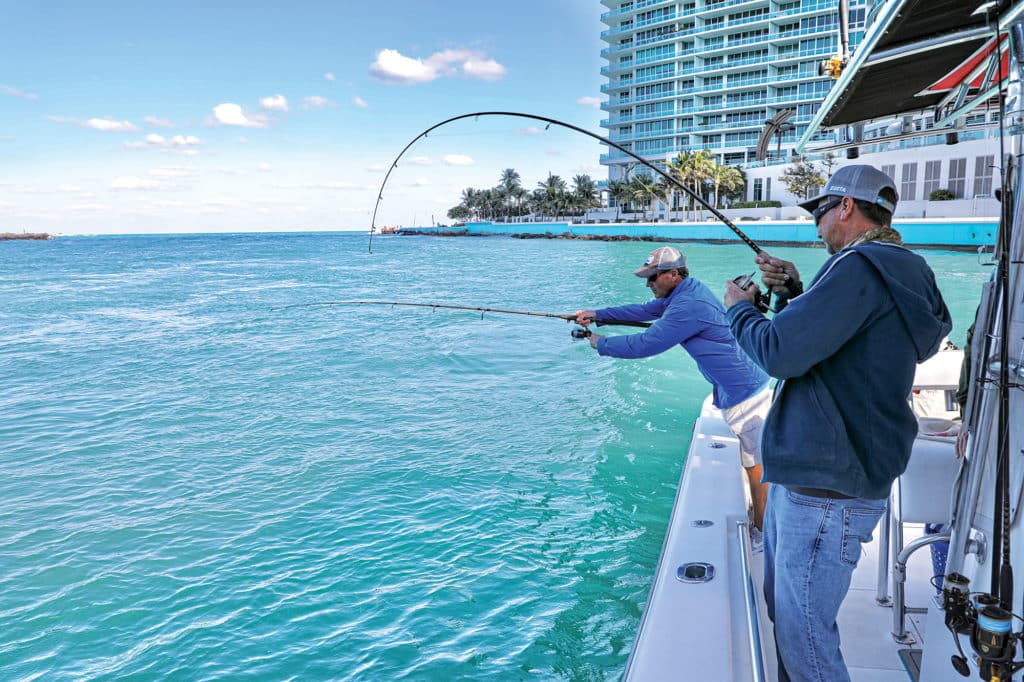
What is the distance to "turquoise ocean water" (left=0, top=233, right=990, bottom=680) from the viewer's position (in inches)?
165

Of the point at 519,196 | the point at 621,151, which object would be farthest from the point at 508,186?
the point at 621,151

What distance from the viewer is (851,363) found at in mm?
1835

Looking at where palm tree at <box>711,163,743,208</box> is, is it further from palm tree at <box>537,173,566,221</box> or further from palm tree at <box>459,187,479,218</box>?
palm tree at <box>459,187,479,218</box>

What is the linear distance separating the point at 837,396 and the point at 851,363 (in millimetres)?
96

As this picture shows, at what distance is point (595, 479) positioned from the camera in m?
6.62

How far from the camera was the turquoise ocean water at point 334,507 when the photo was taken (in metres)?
4.18

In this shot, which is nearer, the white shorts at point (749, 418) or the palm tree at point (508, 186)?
the white shorts at point (749, 418)

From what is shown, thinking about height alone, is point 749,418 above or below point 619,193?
below

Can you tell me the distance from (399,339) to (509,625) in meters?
11.8

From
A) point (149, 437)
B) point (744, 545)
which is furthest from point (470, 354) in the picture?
point (744, 545)

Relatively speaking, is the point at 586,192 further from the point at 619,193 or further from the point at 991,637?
the point at 991,637

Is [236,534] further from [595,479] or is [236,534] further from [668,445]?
[668,445]

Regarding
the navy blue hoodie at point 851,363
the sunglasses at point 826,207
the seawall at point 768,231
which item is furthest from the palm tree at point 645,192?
the navy blue hoodie at point 851,363

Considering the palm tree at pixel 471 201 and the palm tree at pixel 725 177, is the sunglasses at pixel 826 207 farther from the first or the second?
the palm tree at pixel 471 201
